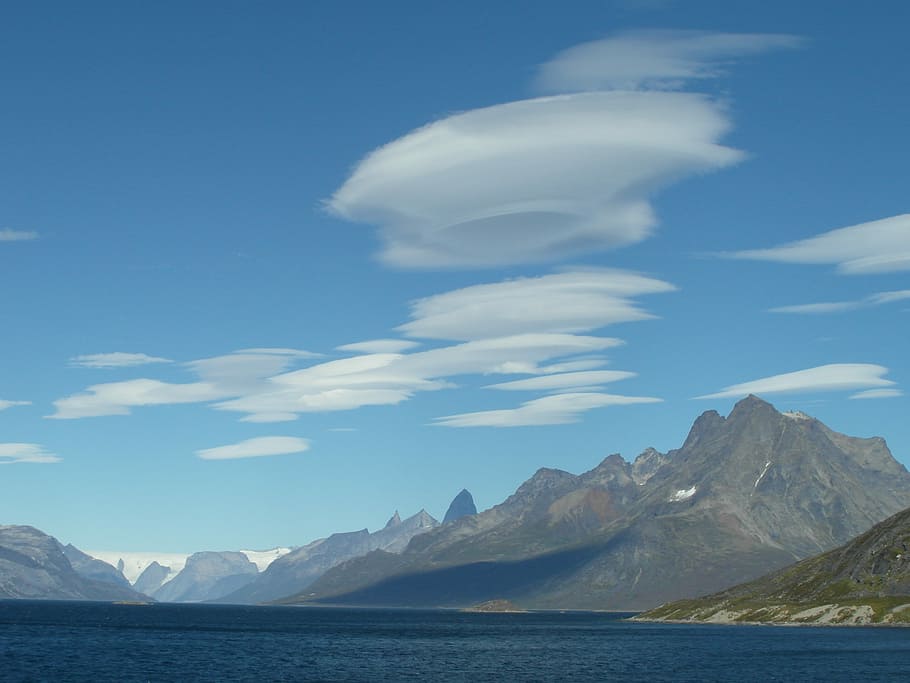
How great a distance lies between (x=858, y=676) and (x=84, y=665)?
137597 millimetres

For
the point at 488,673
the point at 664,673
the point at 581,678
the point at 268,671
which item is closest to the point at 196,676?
the point at 268,671

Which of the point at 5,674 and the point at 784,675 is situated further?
the point at 784,675

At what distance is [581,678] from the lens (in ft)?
597

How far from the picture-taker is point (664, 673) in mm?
189750

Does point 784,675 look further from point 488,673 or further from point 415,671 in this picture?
point 415,671

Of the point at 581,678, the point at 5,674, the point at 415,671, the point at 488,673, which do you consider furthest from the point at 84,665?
the point at 581,678

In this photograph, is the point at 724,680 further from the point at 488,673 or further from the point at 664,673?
the point at 488,673

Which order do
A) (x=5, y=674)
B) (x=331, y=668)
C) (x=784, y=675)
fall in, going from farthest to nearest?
(x=331, y=668)
(x=784, y=675)
(x=5, y=674)

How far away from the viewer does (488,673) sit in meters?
191

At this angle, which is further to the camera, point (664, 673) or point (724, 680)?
point (664, 673)

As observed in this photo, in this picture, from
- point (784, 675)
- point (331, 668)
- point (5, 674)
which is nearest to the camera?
point (5, 674)

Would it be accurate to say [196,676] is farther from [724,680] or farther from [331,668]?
[724,680]

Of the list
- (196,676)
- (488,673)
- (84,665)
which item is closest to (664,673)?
(488,673)

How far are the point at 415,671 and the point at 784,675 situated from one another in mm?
65672
